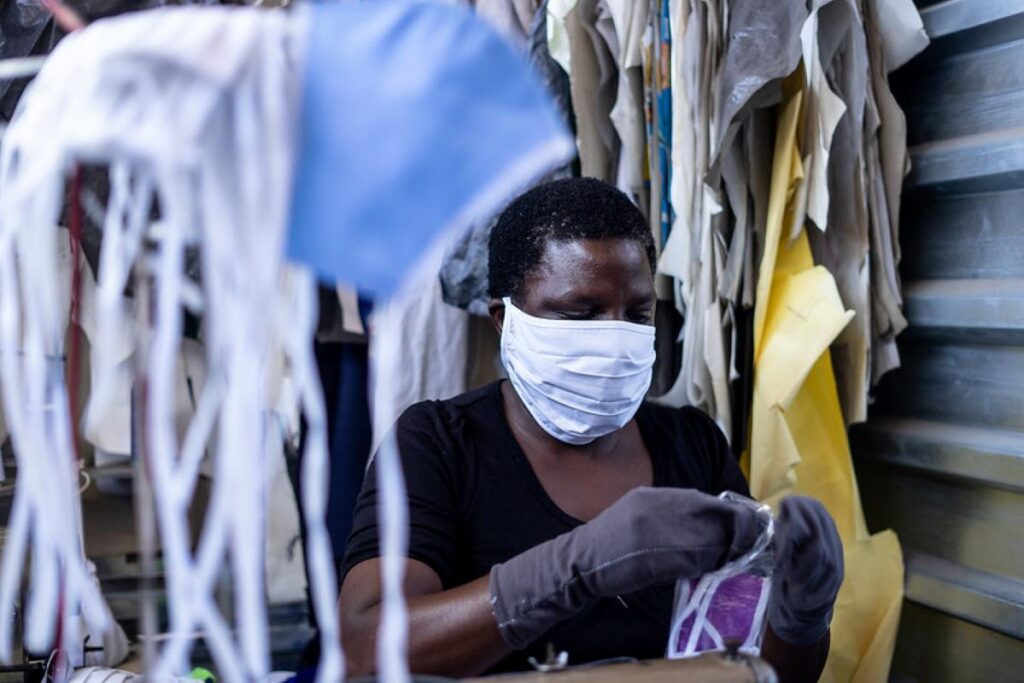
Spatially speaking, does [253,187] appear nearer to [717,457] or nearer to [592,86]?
[717,457]

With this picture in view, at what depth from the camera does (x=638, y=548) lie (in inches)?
47.8

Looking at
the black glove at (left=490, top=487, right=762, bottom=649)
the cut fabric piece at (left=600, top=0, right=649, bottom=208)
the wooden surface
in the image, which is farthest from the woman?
the cut fabric piece at (left=600, top=0, right=649, bottom=208)

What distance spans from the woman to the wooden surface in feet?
0.43

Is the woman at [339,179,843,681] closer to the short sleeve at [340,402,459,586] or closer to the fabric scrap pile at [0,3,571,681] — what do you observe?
the short sleeve at [340,402,459,586]

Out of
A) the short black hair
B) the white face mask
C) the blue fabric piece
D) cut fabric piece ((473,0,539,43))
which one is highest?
cut fabric piece ((473,0,539,43))

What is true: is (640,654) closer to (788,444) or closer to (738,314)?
(788,444)

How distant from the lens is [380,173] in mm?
730

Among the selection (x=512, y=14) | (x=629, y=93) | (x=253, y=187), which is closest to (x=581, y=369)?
(x=629, y=93)

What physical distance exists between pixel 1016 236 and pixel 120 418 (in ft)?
6.15

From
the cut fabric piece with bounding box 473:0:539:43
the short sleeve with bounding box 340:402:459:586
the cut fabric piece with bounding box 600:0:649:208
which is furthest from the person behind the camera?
the cut fabric piece with bounding box 473:0:539:43

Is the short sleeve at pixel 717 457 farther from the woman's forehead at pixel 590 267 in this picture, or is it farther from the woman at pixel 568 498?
the woman's forehead at pixel 590 267

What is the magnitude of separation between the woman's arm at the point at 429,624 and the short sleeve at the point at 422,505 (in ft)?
0.09

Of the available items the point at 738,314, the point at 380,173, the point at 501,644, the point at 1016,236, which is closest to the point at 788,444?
the point at 738,314

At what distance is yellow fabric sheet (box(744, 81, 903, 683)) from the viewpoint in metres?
1.91
